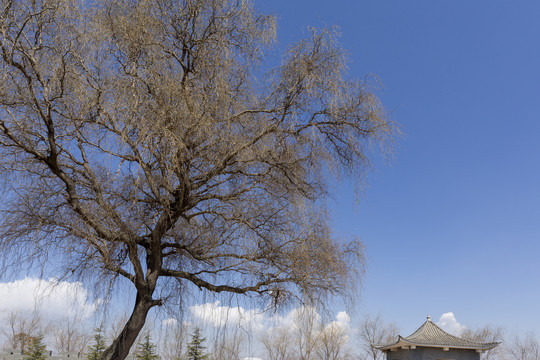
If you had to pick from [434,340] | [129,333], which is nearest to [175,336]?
[129,333]

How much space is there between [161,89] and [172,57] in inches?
33.9

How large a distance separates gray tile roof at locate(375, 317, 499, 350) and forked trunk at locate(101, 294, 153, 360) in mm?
12119

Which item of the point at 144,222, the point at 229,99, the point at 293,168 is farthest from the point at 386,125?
the point at 144,222

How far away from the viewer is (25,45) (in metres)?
5.15

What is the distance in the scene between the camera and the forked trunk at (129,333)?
19.3 ft

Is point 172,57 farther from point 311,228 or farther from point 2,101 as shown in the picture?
point 311,228

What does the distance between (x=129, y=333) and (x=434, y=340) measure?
1300 cm

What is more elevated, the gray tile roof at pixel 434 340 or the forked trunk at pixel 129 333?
the gray tile roof at pixel 434 340

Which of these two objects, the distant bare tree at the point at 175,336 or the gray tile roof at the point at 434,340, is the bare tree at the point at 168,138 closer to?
the distant bare tree at the point at 175,336

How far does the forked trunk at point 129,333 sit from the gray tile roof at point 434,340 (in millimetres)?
12119

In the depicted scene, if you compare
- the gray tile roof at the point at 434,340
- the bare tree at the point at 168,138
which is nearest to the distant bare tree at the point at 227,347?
the bare tree at the point at 168,138

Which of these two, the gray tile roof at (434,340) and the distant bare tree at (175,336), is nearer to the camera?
the distant bare tree at (175,336)

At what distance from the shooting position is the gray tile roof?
1551 cm

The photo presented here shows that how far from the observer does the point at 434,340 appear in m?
15.9
